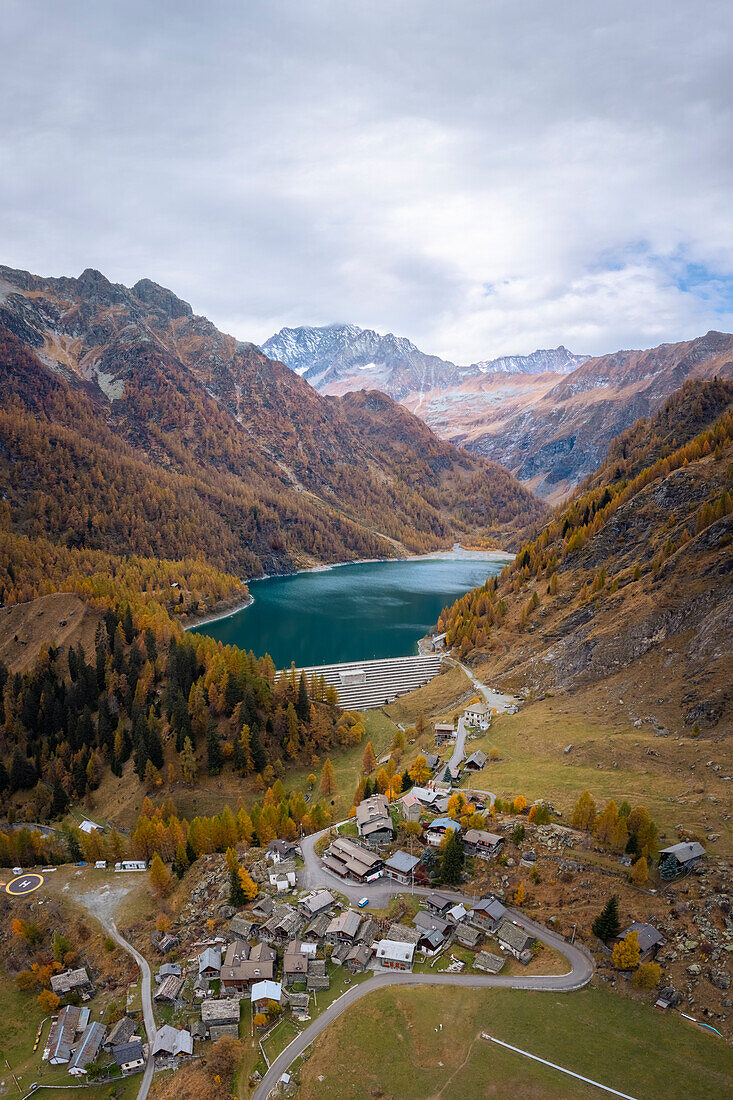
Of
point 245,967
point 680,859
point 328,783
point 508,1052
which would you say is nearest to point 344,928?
point 245,967

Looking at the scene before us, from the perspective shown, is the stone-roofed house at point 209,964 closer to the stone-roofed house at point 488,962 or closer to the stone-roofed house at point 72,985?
the stone-roofed house at point 72,985

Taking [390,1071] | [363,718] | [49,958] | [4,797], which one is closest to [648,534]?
[363,718]

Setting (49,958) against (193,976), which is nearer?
(193,976)

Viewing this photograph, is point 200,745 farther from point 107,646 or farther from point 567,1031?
point 567,1031

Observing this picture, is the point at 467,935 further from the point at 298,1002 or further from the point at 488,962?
the point at 298,1002

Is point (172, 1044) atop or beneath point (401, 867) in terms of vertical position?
beneath

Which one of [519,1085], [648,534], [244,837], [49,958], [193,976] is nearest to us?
[519,1085]

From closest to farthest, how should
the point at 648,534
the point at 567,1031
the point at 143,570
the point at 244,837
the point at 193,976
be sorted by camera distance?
the point at 567,1031
the point at 193,976
the point at 244,837
the point at 648,534
the point at 143,570
